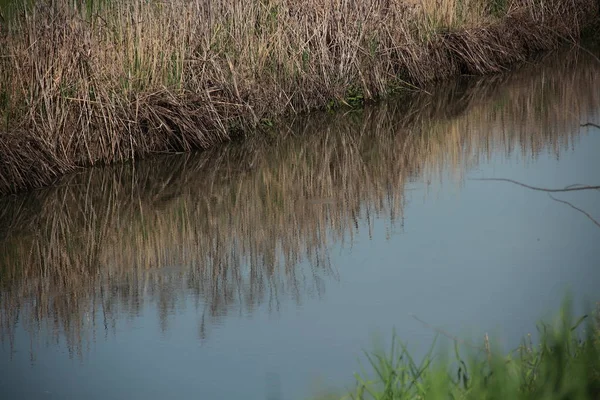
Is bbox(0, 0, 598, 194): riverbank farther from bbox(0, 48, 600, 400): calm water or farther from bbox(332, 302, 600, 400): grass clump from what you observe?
bbox(332, 302, 600, 400): grass clump

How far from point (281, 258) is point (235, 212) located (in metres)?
Answer: 1.20

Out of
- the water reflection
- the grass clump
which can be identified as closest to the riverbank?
the water reflection

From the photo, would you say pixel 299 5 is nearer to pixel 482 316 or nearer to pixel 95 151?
pixel 95 151

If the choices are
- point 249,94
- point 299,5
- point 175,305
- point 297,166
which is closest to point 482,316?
point 175,305

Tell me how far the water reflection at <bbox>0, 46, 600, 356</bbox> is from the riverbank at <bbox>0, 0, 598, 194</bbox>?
26 cm

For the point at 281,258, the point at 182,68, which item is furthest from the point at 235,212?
the point at 182,68

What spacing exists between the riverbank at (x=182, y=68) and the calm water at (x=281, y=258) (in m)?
0.29

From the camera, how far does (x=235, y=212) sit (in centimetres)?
750

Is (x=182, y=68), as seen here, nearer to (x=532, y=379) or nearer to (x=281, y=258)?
(x=281, y=258)

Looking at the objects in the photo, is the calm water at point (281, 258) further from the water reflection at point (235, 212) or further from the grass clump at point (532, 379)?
the grass clump at point (532, 379)

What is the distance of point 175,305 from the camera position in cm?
564

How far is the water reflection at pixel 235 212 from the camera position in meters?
5.79

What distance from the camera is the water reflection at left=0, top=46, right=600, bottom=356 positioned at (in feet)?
19.0

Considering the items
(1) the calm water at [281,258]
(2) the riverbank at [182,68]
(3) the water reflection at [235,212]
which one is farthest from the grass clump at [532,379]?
(2) the riverbank at [182,68]
